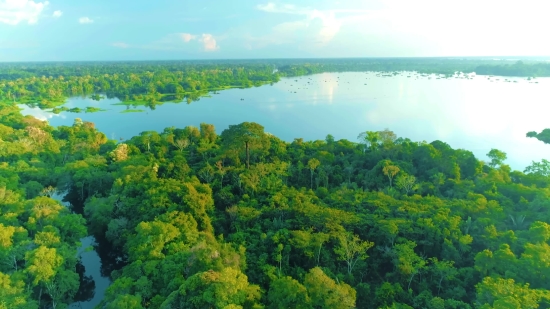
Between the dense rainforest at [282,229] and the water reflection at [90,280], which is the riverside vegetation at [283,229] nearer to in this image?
the dense rainforest at [282,229]

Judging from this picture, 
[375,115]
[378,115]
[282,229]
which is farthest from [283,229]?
[378,115]

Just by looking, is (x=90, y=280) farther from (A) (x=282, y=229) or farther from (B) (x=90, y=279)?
(A) (x=282, y=229)

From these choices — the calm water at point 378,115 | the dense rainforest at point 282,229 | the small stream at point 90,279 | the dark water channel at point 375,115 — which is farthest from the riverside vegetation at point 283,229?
the calm water at point 378,115

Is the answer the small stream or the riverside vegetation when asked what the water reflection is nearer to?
the small stream

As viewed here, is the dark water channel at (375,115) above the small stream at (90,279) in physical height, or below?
above

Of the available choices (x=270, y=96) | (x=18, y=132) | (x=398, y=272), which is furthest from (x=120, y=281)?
(x=270, y=96)

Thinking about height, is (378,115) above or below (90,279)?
above
